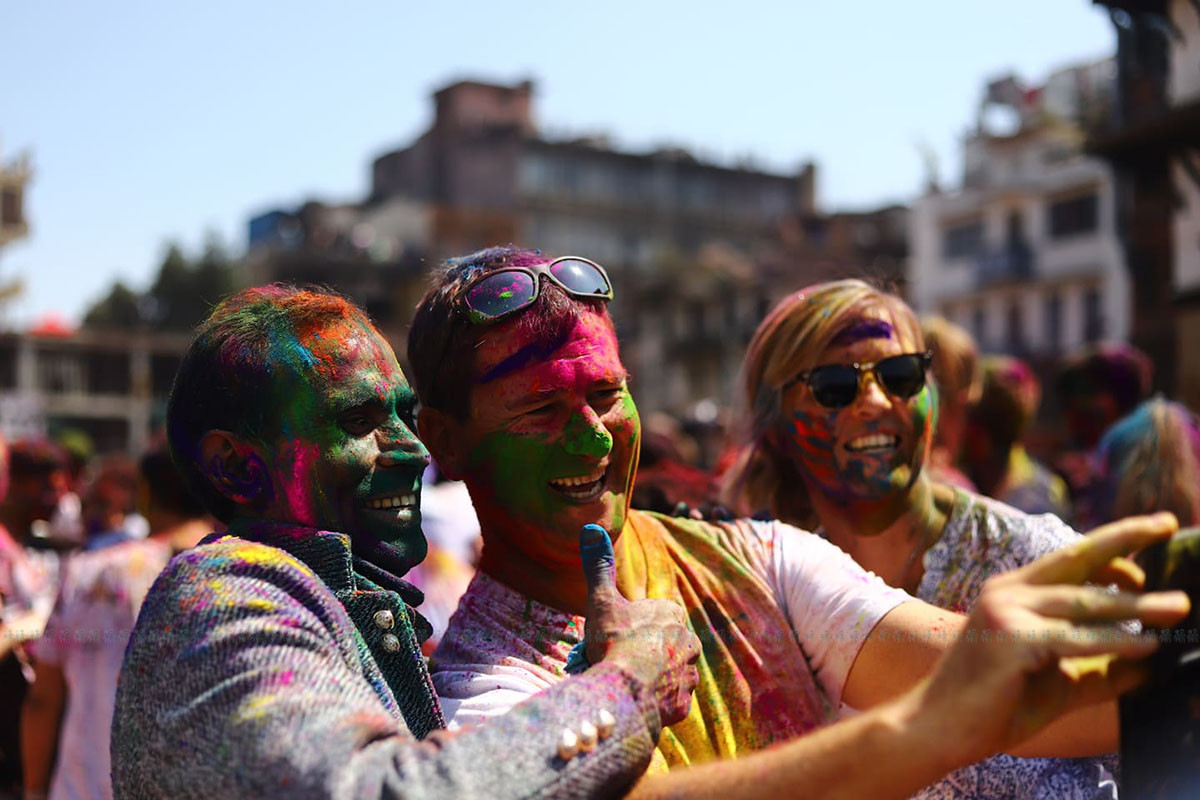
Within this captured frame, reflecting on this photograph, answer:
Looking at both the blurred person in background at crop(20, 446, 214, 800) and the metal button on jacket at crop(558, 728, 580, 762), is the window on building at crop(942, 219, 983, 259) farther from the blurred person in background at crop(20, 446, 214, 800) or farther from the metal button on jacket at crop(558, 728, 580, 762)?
the metal button on jacket at crop(558, 728, 580, 762)

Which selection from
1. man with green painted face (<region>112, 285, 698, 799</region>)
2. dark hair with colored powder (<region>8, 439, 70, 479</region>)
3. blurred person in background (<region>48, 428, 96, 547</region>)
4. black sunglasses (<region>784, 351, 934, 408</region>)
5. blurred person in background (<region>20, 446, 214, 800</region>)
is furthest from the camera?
blurred person in background (<region>48, 428, 96, 547</region>)

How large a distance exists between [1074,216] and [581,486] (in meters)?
42.3

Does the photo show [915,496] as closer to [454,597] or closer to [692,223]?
[454,597]

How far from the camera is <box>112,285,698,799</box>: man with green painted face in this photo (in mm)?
1690

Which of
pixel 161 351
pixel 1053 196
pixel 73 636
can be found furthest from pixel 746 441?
pixel 161 351

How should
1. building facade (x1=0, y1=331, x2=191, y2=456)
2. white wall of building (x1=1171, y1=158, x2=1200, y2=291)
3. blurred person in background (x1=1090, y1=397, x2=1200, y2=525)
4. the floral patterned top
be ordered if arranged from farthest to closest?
building facade (x1=0, y1=331, x2=191, y2=456) < white wall of building (x1=1171, y1=158, x2=1200, y2=291) < blurred person in background (x1=1090, y1=397, x2=1200, y2=525) < the floral patterned top

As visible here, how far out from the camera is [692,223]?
67500 mm

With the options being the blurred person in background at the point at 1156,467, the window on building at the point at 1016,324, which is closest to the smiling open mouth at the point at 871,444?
the blurred person in background at the point at 1156,467

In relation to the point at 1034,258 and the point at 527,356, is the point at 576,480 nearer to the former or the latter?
the point at 527,356

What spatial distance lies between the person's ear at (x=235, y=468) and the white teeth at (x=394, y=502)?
0.57 ft

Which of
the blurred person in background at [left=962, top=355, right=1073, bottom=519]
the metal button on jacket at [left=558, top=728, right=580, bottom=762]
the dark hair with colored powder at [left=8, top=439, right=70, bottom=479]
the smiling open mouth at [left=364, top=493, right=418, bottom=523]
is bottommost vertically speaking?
the dark hair with colored powder at [left=8, top=439, right=70, bottom=479]

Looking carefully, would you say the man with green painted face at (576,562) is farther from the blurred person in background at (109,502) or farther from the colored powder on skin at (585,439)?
the blurred person in background at (109,502)

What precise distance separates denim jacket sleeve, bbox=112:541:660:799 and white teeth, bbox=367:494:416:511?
0.26 metres

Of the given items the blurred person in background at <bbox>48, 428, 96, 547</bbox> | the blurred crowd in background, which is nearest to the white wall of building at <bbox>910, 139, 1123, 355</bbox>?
the blurred crowd in background
